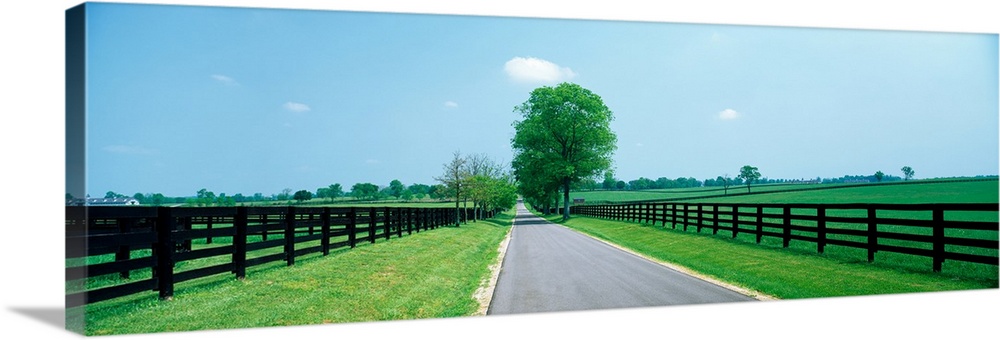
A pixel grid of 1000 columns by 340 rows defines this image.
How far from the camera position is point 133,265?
22.3 ft

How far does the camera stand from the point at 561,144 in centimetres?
2514

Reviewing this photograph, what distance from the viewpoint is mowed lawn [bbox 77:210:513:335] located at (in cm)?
664

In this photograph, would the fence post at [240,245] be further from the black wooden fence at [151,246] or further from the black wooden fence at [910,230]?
the black wooden fence at [910,230]

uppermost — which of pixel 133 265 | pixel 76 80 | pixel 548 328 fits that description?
pixel 76 80

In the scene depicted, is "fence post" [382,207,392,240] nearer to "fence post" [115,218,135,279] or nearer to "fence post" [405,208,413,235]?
"fence post" [405,208,413,235]

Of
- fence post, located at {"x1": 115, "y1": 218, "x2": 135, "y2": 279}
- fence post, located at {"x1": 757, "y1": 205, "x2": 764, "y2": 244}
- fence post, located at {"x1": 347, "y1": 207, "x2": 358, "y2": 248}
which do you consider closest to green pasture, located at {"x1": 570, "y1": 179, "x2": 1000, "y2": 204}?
fence post, located at {"x1": 757, "y1": 205, "x2": 764, "y2": 244}

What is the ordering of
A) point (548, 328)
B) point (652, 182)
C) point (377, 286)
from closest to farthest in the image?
point (548, 328), point (377, 286), point (652, 182)

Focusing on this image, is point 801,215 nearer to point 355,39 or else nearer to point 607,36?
point 607,36

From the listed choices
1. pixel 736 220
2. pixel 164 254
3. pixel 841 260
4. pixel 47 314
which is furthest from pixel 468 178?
pixel 164 254

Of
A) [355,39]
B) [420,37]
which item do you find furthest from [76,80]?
[420,37]

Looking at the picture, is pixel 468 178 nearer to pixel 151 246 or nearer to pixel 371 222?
pixel 371 222

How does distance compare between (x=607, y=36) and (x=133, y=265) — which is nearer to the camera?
(x=133, y=265)

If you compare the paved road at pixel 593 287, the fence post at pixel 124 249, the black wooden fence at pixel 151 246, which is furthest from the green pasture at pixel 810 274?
the fence post at pixel 124 249

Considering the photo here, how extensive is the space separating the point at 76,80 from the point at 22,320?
293 cm
